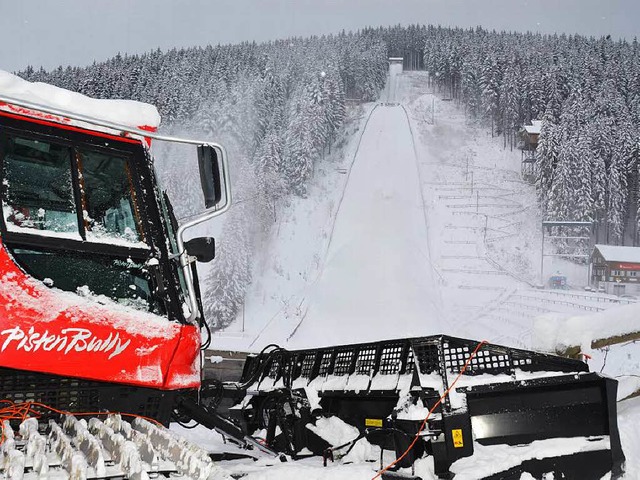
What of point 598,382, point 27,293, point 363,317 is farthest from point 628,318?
point 363,317

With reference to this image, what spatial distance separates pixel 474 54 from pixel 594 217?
4929 centimetres

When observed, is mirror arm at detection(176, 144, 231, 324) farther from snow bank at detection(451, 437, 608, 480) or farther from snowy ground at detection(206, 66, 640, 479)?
snowy ground at detection(206, 66, 640, 479)

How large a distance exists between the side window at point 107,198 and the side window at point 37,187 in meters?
0.08

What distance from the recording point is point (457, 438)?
3.50 meters

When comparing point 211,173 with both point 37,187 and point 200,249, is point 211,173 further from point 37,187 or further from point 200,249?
point 37,187

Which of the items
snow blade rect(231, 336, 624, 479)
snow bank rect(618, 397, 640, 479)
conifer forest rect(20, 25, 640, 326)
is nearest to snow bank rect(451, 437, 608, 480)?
Result: snow blade rect(231, 336, 624, 479)

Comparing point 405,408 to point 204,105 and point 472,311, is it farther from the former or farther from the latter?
point 204,105

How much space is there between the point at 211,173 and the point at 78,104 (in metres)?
0.78

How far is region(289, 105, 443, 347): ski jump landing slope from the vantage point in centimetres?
3819

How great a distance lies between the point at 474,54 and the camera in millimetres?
86625

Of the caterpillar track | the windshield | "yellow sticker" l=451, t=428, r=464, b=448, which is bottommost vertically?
"yellow sticker" l=451, t=428, r=464, b=448

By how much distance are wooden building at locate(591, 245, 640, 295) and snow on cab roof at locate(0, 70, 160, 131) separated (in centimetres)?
3949

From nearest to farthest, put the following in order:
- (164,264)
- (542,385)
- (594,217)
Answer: (164,264), (542,385), (594,217)

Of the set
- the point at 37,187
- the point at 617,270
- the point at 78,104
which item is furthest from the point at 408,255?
the point at 37,187
